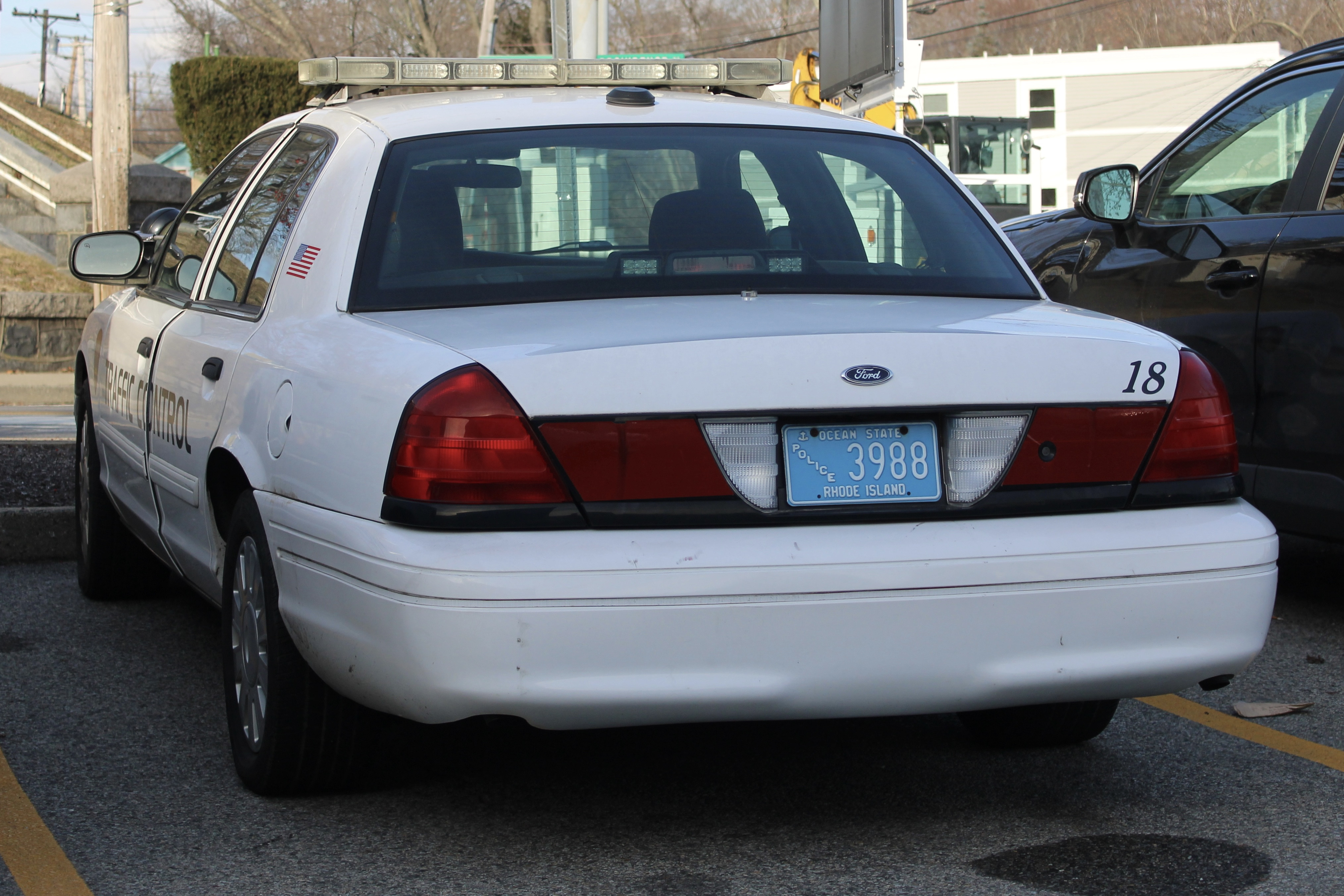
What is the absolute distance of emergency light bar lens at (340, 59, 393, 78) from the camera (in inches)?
184

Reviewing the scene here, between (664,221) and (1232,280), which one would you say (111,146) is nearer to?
(1232,280)

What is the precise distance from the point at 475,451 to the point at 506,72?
206cm

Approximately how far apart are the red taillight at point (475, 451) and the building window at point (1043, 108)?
35.5 m

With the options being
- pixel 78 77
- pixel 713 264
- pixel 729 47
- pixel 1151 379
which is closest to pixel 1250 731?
pixel 1151 379

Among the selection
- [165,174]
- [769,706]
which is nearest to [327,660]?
[769,706]

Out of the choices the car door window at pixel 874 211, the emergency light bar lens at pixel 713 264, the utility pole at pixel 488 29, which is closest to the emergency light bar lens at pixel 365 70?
the car door window at pixel 874 211

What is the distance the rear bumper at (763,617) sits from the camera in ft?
9.55

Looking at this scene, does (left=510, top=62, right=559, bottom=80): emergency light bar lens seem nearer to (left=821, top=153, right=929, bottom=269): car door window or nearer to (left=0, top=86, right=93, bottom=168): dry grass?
(left=821, top=153, right=929, bottom=269): car door window

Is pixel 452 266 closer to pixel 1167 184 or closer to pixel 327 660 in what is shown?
pixel 327 660

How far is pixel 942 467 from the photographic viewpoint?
10.2 feet

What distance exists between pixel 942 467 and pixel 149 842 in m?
1.80

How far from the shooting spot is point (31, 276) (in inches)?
735

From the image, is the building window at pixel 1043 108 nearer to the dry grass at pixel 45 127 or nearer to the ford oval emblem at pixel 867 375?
the dry grass at pixel 45 127

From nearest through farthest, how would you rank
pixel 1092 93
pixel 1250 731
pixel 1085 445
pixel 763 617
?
1. pixel 763 617
2. pixel 1085 445
3. pixel 1250 731
4. pixel 1092 93
